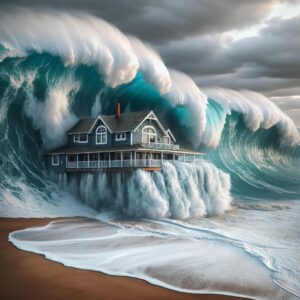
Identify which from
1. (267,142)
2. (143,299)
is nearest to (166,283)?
(143,299)

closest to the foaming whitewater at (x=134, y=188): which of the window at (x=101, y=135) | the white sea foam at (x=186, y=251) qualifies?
the white sea foam at (x=186, y=251)

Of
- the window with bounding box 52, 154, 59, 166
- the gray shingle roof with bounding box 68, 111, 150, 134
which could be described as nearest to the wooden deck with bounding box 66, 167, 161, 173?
the window with bounding box 52, 154, 59, 166

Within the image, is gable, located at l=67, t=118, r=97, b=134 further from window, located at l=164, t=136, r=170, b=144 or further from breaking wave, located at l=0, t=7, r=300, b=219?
window, located at l=164, t=136, r=170, b=144

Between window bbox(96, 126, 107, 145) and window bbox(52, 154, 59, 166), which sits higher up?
window bbox(96, 126, 107, 145)

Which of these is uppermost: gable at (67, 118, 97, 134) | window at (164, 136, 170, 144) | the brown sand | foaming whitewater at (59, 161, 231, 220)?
gable at (67, 118, 97, 134)

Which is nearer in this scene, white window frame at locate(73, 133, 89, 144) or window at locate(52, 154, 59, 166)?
window at locate(52, 154, 59, 166)

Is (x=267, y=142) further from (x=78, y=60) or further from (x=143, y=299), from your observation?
(x=143, y=299)

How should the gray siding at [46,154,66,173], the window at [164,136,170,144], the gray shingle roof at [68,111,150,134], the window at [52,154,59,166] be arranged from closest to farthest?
the gray shingle roof at [68,111,150,134] < the gray siding at [46,154,66,173] < the window at [52,154,59,166] < the window at [164,136,170,144]
